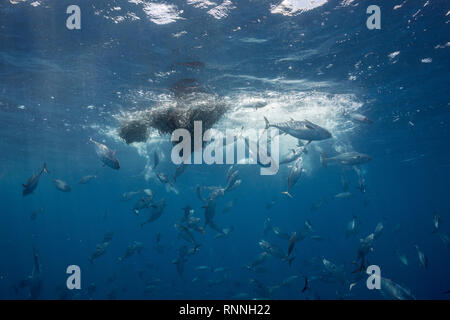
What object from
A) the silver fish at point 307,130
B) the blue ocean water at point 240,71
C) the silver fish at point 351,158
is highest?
the blue ocean water at point 240,71

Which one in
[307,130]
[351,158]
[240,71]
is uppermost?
[240,71]

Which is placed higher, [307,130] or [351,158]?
[307,130]

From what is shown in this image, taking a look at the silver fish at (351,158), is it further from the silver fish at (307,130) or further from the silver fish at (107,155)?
the silver fish at (107,155)

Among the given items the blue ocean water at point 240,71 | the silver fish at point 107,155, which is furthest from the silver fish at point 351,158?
the silver fish at point 107,155

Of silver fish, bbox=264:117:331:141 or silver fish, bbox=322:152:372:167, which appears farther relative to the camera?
silver fish, bbox=322:152:372:167

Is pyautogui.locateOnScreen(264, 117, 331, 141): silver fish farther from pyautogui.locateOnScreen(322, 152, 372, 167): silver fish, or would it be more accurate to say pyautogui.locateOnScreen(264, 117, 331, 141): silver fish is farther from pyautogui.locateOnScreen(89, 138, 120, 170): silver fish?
pyautogui.locateOnScreen(89, 138, 120, 170): silver fish

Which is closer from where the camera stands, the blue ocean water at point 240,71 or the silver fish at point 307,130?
the silver fish at point 307,130

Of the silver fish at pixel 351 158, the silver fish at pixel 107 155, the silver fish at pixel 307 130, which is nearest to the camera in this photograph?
the silver fish at pixel 307 130

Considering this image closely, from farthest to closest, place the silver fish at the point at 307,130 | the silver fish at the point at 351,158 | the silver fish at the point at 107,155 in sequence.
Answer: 1. the silver fish at the point at 351,158
2. the silver fish at the point at 107,155
3. the silver fish at the point at 307,130

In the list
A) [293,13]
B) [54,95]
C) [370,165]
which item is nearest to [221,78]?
[293,13]

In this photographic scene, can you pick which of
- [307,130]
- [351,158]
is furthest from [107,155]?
[351,158]

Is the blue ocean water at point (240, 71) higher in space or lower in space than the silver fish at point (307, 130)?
higher


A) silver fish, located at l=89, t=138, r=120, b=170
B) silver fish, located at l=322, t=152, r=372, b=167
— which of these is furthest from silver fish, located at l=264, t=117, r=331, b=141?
silver fish, located at l=89, t=138, r=120, b=170

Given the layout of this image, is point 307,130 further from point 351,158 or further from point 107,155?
point 107,155
